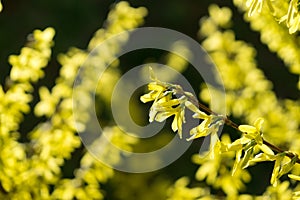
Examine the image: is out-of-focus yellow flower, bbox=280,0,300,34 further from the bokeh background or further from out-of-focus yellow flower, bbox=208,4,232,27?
the bokeh background

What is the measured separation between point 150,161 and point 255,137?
2.14 m

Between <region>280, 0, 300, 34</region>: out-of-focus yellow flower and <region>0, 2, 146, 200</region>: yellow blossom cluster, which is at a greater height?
<region>280, 0, 300, 34</region>: out-of-focus yellow flower

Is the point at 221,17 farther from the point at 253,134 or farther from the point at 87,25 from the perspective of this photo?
the point at 87,25

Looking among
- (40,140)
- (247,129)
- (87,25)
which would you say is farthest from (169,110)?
(87,25)

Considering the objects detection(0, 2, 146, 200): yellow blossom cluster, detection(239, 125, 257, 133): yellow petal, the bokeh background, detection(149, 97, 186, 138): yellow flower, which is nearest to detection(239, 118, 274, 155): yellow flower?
detection(239, 125, 257, 133): yellow petal

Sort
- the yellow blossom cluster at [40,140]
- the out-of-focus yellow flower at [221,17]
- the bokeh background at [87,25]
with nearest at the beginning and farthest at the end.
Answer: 1. the yellow blossom cluster at [40,140]
2. the out-of-focus yellow flower at [221,17]
3. the bokeh background at [87,25]

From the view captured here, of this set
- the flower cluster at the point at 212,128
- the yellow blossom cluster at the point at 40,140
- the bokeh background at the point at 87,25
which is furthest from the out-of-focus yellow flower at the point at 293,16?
the bokeh background at the point at 87,25

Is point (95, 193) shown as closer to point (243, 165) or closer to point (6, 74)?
point (243, 165)

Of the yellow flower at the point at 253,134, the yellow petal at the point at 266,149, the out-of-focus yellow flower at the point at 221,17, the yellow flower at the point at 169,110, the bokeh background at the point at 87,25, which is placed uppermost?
the out-of-focus yellow flower at the point at 221,17

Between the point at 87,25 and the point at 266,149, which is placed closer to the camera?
the point at 266,149

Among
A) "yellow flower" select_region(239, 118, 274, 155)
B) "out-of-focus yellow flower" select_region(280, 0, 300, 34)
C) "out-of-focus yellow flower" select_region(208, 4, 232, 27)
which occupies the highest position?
"out-of-focus yellow flower" select_region(280, 0, 300, 34)

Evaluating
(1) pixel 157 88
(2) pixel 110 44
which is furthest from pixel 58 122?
(1) pixel 157 88

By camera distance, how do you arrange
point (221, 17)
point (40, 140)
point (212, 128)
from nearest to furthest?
point (212, 128), point (40, 140), point (221, 17)

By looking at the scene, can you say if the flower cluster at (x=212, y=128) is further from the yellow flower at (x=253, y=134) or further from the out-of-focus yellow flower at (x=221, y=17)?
the out-of-focus yellow flower at (x=221, y=17)
